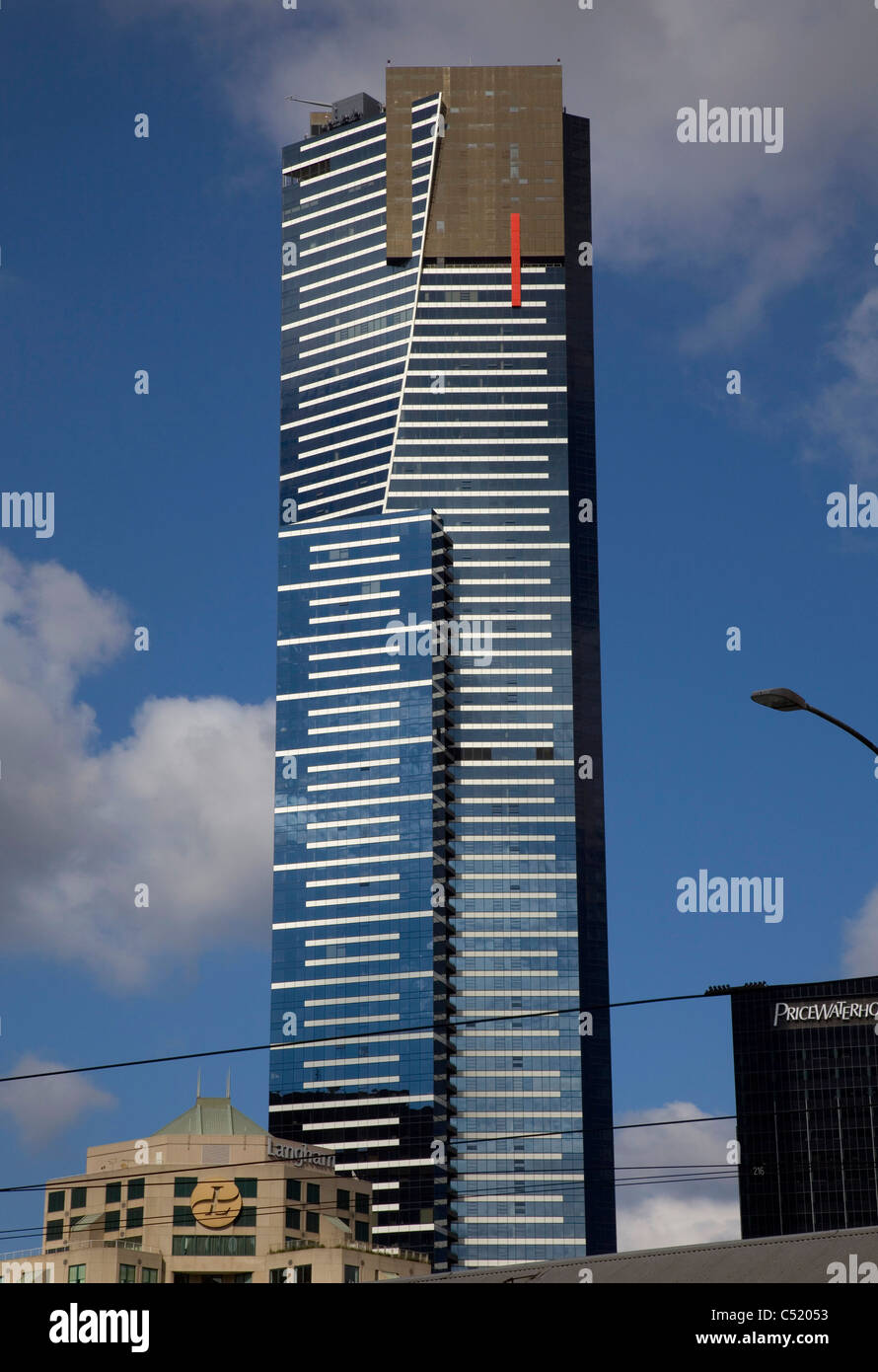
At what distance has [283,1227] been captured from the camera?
527 ft

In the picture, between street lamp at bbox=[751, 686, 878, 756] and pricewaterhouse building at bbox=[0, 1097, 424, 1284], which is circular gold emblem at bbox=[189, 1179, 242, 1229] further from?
street lamp at bbox=[751, 686, 878, 756]

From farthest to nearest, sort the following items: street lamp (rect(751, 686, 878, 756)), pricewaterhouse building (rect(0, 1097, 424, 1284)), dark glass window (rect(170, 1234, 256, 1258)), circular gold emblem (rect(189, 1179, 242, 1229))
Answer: circular gold emblem (rect(189, 1179, 242, 1229)), dark glass window (rect(170, 1234, 256, 1258)), pricewaterhouse building (rect(0, 1097, 424, 1284)), street lamp (rect(751, 686, 878, 756))

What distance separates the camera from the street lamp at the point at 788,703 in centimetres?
2900

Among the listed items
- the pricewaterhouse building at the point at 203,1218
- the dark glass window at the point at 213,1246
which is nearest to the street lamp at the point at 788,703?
the pricewaterhouse building at the point at 203,1218

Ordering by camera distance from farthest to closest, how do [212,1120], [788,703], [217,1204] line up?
[212,1120], [217,1204], [788,703]

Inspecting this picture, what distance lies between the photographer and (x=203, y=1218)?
15825cm

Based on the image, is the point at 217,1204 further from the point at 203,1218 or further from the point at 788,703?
the point at 788,703

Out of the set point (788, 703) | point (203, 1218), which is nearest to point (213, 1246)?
point (203, 1218)

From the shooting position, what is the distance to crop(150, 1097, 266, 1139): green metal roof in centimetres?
17838

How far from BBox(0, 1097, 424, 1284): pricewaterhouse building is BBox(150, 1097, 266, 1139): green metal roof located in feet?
0.51

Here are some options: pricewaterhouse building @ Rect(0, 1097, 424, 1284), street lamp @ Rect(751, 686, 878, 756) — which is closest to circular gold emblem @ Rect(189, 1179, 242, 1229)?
pricewaterhouse building @ Rect(0, 1097, 424, 1284)

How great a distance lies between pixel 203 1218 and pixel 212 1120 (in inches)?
899
